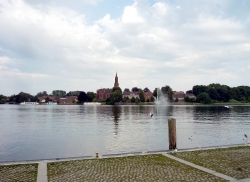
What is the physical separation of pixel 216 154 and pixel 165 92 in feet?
592

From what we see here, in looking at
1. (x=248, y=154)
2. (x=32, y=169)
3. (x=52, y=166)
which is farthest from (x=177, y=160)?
(x=32, y=169)

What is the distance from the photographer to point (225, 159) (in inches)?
610

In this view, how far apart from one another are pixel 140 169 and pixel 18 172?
20.6 ft

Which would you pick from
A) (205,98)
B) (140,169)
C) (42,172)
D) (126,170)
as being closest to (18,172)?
(42,172)

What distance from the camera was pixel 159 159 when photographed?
15586 mm

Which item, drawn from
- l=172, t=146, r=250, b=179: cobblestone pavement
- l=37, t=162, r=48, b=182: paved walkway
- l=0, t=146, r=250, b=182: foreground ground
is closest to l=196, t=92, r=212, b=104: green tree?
l=172, t=146, r=250, b=179: cobblestone pavement

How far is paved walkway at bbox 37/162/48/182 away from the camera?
1142 cm

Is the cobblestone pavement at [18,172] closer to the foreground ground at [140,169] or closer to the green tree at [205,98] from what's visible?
the foreground ground at [140,169]

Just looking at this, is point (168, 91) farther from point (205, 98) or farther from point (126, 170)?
point (126, 170)

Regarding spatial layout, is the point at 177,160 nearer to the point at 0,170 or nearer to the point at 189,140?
the point at 0,170

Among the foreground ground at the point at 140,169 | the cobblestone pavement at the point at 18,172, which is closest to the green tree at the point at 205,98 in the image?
the foreground ground at the point at 140,169

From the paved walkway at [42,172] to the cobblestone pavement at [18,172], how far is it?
21cm

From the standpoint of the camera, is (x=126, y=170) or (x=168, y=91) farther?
(x=168, y=91)

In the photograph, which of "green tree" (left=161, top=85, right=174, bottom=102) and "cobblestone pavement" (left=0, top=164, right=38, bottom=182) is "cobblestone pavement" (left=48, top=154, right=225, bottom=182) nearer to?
"cobblestone pavement" (left=0, top=164, right=38, bottom=182)
